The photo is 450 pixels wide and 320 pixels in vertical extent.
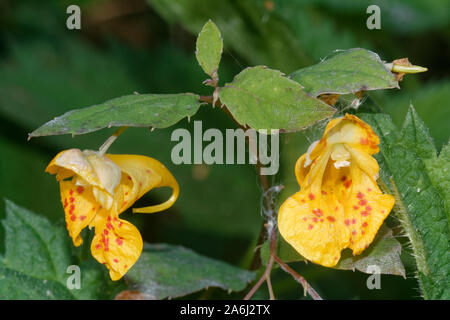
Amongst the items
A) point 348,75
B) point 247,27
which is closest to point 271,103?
point 348,75

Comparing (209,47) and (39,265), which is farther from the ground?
(209,47)

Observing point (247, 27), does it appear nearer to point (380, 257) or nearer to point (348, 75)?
point (348, 75)

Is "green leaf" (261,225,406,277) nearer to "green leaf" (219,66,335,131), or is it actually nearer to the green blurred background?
"green leaf" (219,66,335,131)

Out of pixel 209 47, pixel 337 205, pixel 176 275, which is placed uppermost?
pixel 209 47

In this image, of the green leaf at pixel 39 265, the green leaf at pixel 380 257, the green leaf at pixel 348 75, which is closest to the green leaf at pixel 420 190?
the green leaf at pixel 380 257

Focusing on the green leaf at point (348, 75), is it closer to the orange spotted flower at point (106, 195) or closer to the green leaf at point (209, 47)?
the green leaf at point (209, 47)

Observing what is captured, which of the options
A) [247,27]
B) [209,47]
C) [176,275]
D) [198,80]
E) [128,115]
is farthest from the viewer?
[198,80]
